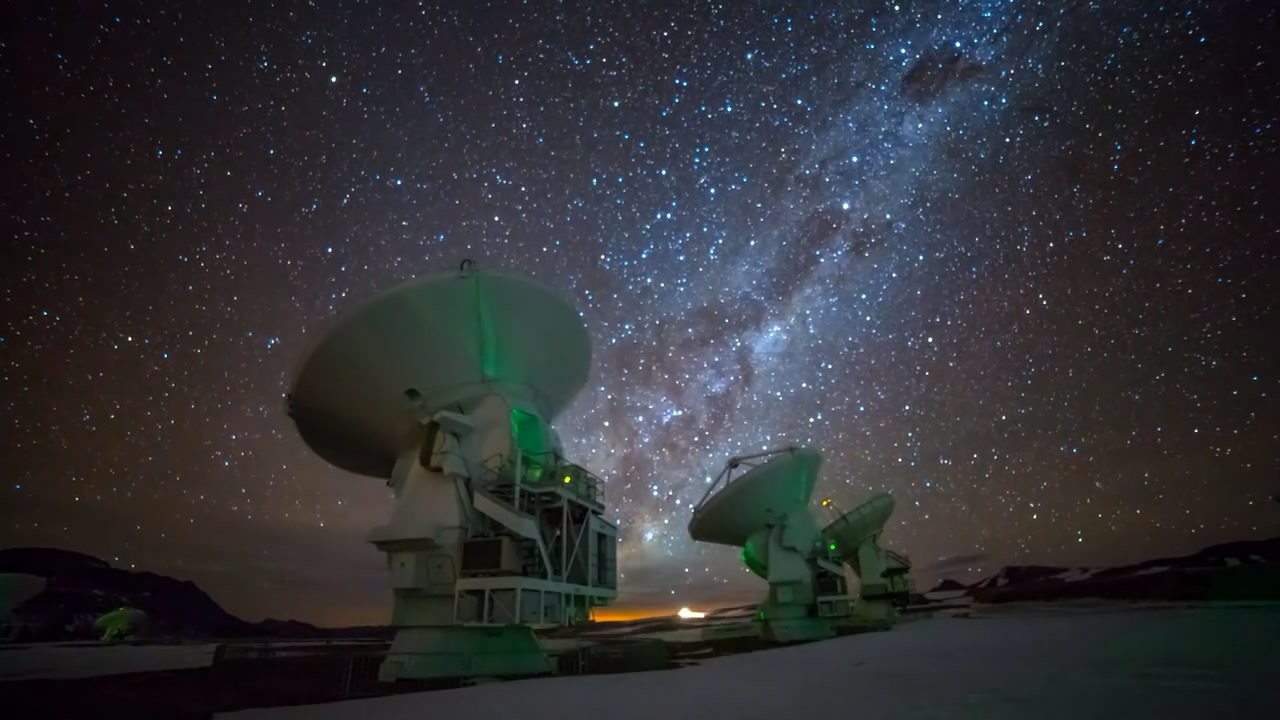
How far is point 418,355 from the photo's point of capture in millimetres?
17812

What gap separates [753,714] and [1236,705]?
13.2ft

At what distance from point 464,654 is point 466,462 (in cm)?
469

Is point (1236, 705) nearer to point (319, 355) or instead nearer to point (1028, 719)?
point (1028, 719)

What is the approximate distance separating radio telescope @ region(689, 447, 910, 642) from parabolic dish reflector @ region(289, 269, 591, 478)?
1211 cm

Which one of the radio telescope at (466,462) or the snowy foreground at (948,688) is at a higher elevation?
the radio telescope at (466,462)

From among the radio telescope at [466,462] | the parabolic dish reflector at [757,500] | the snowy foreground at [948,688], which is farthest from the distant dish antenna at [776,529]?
the snowy foreground at [948,688]

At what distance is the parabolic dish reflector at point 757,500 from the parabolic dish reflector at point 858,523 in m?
3.35

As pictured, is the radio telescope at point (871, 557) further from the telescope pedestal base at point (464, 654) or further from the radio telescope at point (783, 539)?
the telescope pedestal base at point (464, 654)

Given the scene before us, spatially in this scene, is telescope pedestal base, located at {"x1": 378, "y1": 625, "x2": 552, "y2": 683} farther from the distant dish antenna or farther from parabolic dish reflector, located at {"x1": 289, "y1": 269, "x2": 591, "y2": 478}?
the distant dish antenna

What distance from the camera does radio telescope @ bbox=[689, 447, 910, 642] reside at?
27.6 meters

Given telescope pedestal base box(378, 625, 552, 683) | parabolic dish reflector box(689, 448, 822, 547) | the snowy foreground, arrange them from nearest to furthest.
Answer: the snowy foreground → telescope pedestal base box(378, 625, 552, 683) → parabolic dish reflector box(689, 448, 822, 547)

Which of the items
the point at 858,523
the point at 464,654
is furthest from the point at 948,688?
the point at 858,523

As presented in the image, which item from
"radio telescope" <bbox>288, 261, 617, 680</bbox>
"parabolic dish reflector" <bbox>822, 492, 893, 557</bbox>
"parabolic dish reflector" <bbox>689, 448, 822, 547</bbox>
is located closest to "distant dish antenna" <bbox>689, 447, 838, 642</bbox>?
"parabolic dish reflector" <bbox>689, 448, 822, 547</bbox>

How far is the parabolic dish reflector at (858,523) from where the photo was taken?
3186 centimetres
